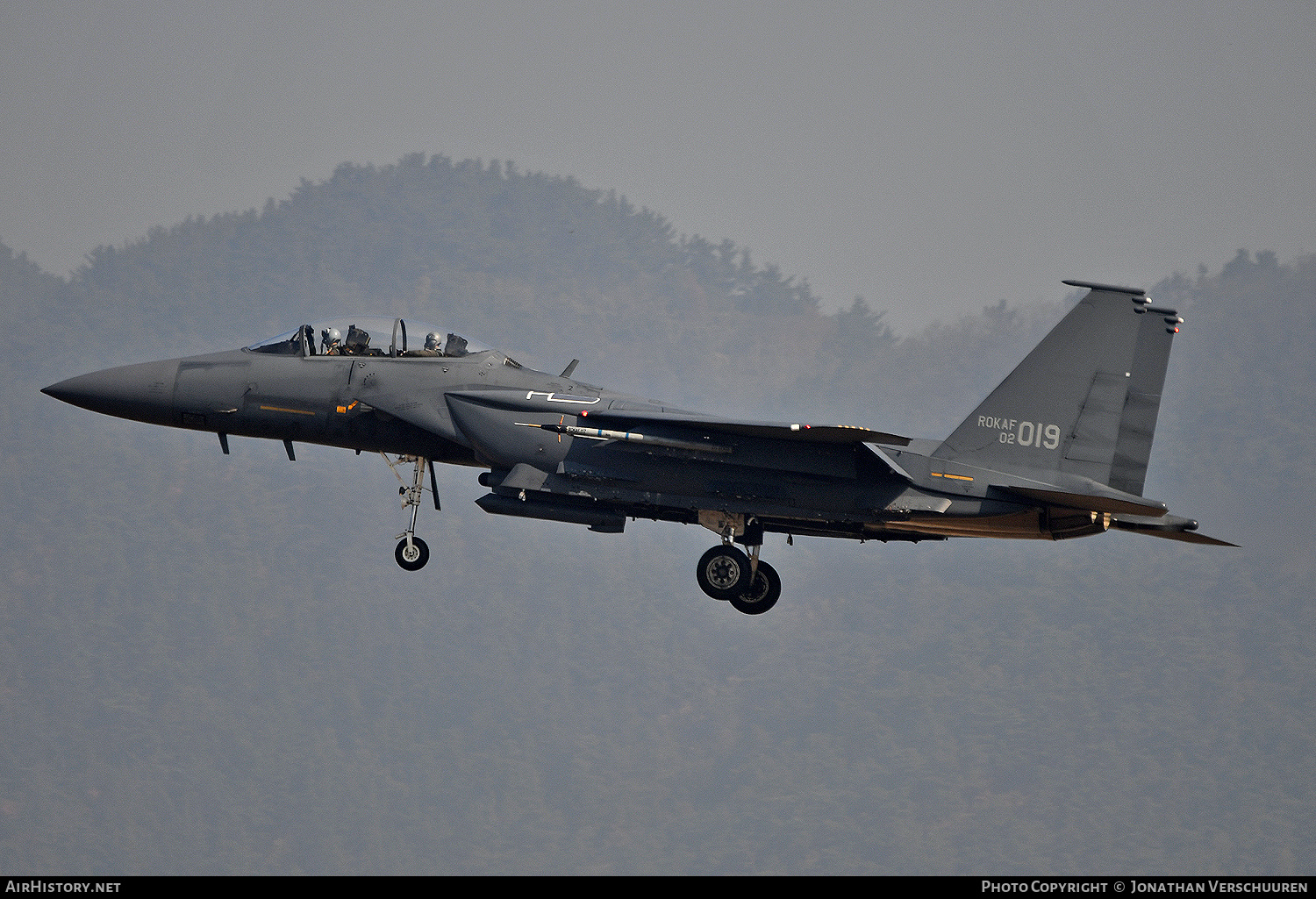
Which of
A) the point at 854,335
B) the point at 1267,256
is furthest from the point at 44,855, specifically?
the point at 1267,256

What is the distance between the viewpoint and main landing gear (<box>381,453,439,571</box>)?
19484mm

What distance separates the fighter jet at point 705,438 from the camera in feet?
59.1

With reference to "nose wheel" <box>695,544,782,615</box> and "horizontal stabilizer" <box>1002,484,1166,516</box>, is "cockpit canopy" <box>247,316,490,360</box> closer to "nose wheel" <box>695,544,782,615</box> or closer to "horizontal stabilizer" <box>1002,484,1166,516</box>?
"nose wheel" <box>695,544,782,615</box>

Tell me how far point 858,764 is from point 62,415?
182 feet

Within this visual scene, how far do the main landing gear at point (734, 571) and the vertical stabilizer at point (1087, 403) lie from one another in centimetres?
252

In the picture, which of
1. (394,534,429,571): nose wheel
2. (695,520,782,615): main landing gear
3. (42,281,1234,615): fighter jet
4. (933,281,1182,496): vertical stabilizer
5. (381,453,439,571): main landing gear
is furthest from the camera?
(381,453,439,571): main landing gear

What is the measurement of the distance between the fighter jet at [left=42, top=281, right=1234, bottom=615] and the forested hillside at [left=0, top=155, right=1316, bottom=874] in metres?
62.2

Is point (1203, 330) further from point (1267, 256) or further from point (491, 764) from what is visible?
point (491, 764)

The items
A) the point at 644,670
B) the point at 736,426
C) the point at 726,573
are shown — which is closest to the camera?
the point at 736,426

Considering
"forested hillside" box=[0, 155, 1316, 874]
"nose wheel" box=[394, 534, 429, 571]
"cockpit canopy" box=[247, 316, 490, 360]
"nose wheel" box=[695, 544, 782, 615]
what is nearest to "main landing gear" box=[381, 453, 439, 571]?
"nose wheel" box=[394, 534, 429, 571]

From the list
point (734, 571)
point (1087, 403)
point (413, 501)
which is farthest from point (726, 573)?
point (1087, 403)

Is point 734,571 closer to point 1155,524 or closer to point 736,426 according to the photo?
point 736,426

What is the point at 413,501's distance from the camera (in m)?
19.8

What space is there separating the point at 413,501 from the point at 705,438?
13.7 ft
